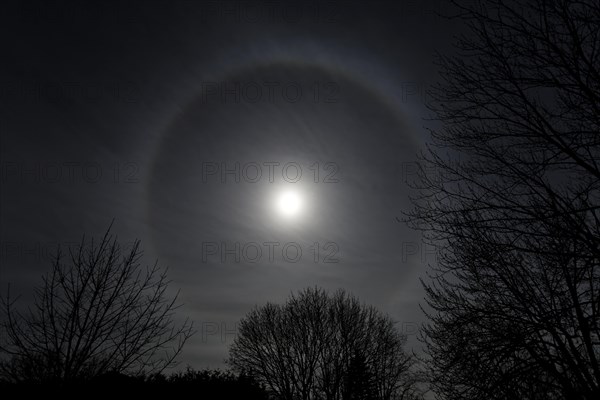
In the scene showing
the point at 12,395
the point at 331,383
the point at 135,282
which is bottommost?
the point at 12,395

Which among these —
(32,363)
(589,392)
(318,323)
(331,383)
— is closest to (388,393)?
(331,383)

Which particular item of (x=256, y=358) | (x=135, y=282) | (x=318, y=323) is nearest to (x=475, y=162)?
(x=135, y=282)

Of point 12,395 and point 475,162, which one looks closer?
point 475,162

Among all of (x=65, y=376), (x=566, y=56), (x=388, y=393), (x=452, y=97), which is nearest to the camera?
(x=566, y=56)

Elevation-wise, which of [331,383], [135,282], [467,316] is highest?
[331,383]

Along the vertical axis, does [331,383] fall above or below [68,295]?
above

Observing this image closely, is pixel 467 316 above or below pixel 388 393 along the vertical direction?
below

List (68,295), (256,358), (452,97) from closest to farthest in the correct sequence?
(452,97), (68,295), (256,358)

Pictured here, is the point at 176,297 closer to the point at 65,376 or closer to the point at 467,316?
the point at 65,376

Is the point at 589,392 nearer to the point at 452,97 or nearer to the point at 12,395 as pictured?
the point at 452,97
